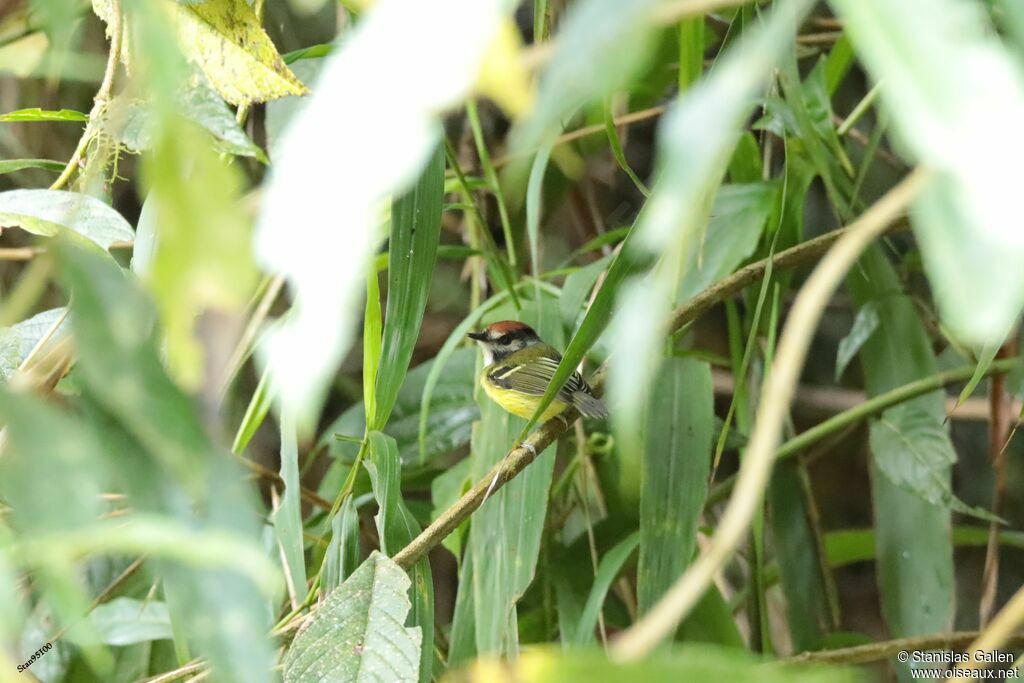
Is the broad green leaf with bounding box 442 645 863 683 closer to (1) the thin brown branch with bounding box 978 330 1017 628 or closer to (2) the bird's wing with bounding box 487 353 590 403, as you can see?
(1) the thin brown branch with bounding box 978 330 1017 628

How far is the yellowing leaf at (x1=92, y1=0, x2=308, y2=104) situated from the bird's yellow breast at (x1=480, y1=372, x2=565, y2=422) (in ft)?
2.94

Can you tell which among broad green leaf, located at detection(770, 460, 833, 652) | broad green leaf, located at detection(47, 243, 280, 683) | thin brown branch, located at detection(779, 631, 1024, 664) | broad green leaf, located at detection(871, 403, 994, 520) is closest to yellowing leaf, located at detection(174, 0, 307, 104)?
broad green leaf, located at detection(47, 243, 280, 683)

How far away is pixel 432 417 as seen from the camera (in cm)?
262

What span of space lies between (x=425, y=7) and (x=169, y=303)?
24 cm

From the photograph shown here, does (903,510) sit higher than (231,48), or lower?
lower

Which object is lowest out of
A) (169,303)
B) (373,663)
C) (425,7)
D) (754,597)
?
(754,597)

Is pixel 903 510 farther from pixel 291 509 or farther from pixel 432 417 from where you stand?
pixel 291 509

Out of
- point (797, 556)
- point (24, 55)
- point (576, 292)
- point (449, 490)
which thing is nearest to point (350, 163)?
point (576, 292)

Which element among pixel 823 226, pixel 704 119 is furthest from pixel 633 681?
pixel 823 226

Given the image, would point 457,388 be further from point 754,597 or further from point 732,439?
point 754,597

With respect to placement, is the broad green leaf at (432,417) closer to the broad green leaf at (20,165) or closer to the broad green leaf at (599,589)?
the broad green leaf at (599,589)

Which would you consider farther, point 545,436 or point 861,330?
point 861,330

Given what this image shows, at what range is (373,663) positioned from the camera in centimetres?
134

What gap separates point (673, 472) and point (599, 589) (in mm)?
274
